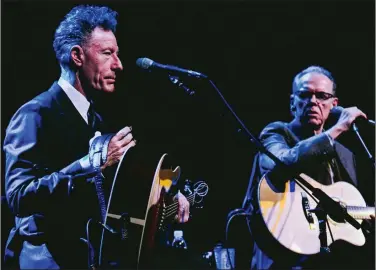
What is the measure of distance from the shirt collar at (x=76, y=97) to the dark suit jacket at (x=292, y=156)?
1.43 meters

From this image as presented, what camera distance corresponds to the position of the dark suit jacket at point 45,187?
2971 mm

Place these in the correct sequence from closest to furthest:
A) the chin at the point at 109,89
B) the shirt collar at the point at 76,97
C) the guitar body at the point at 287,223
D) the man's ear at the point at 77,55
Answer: the shirt collar at the point at 76,97 → the man's ear at the point at 77,55 → the chin at the point at 109,89 → the guitar body at the point at 287,223

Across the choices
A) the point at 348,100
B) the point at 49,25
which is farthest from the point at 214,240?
the point at 49,25

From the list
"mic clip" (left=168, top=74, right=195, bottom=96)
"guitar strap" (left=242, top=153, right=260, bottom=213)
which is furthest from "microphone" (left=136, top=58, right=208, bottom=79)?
"guitar strap" (left=242, top=153, right=260, bottom=213)

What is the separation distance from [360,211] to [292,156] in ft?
2.56

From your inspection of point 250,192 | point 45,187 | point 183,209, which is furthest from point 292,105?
point 45,187

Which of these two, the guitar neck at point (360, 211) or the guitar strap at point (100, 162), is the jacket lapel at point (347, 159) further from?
the guitar strap at point (100, 162)

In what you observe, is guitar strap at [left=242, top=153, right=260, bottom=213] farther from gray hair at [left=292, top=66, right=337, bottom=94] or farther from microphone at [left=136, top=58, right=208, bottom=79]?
microphone at [left=136, top=58, right=208, bottom=79]

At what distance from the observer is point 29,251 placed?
2.99 meters

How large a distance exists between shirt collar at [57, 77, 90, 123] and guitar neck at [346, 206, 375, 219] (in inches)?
86.2

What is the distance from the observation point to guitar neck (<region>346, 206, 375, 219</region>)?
13.0ft

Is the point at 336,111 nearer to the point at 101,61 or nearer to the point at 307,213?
the point at 307,213

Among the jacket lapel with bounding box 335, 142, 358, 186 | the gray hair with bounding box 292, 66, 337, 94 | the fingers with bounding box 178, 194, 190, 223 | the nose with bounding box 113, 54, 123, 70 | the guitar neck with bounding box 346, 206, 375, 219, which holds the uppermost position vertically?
the gray hair with bounding box 292, 66, 337, 94

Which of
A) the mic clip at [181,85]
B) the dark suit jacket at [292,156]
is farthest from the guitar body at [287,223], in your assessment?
the mic clip at [181,85]
